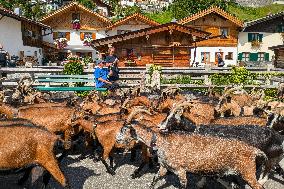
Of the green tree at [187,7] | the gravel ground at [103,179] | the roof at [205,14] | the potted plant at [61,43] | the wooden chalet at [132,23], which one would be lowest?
the gravel ground at [103,179]

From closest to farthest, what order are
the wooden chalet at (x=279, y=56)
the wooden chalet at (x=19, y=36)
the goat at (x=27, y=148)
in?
the goat at (x=27, y=148), the wooden chalet at (x=19, y=36), the wooden chalet at (x=279, y=56)

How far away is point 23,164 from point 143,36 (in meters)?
27.4

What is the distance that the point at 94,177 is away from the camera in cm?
923

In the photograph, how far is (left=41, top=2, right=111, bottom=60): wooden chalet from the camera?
53.2 meters

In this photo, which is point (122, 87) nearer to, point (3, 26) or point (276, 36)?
point (3, 26)

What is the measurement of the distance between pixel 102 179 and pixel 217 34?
44.7 metres

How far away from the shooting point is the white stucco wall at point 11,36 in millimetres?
38031

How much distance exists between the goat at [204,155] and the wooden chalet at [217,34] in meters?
42.8

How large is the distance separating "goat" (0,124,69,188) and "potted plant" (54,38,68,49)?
150ft

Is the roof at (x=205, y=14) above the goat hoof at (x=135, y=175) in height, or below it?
above

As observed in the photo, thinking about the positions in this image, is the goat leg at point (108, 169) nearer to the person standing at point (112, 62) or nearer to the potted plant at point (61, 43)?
the person standing at point (112, 62)

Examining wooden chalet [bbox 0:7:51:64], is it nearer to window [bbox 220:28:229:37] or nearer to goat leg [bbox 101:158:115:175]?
window [bbox 220:28:229:37]

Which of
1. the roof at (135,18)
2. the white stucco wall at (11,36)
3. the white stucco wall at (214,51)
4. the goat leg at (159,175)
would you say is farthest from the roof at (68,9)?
the goat leg at (159,175)

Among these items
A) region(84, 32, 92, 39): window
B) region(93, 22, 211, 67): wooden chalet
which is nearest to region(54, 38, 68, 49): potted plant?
region(84, 32, 92, 39): window
